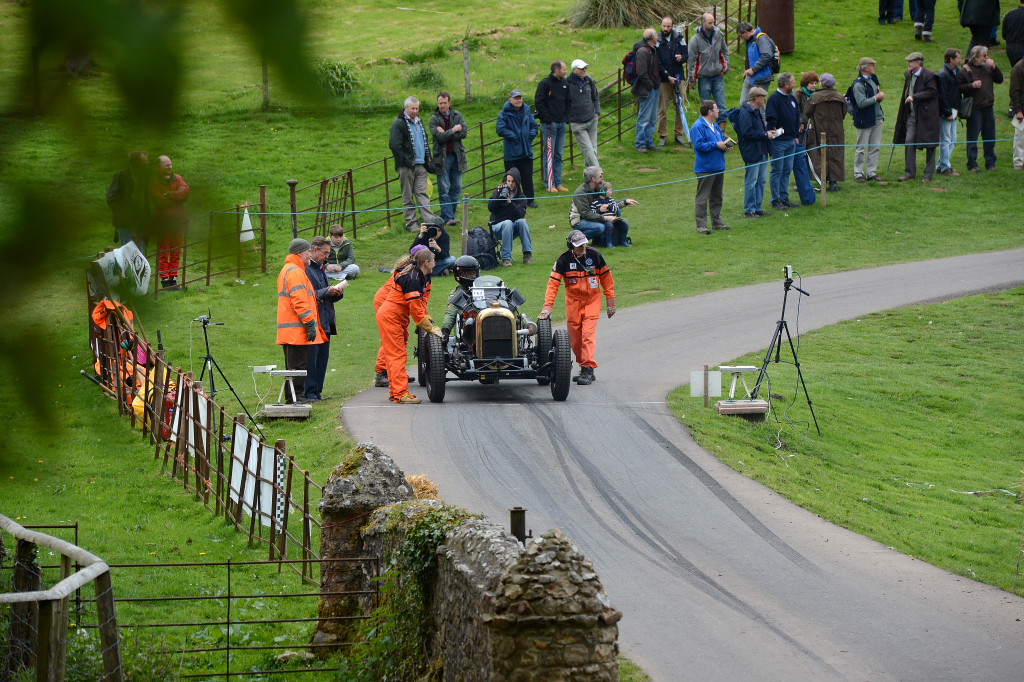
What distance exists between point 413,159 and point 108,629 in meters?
16.6

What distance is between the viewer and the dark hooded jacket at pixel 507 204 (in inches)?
818

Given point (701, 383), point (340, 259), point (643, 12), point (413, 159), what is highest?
point (643, 12)

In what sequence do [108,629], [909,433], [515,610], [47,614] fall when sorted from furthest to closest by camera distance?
[909,433], [108,629], [515,610], [47,614]

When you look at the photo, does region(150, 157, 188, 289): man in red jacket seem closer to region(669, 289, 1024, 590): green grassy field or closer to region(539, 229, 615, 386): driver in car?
region(669, 289, 1024, 590): green grassy field

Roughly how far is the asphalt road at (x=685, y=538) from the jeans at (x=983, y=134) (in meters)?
11.2

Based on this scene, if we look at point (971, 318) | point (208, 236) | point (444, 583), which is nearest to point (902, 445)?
point (971, 318)

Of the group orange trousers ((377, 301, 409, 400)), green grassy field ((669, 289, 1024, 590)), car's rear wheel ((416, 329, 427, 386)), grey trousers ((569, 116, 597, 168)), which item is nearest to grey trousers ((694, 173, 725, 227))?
grey trousers ((569, 116, 597, 168))

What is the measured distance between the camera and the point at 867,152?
976 inches

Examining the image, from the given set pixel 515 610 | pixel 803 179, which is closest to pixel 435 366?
pixel 515 610

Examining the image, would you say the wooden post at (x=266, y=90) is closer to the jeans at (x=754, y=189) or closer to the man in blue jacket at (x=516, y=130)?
the man in blue jacket at (x=516, y=130)

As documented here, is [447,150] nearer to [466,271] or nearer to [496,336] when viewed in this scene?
[466,271]

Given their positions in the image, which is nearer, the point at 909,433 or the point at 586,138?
the point at 909,433

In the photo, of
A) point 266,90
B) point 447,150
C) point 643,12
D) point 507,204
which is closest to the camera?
point 266,90

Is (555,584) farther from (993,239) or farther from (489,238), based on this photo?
(993,239)
